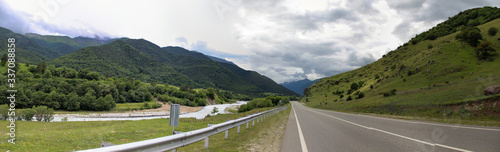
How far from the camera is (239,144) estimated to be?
27.0ft

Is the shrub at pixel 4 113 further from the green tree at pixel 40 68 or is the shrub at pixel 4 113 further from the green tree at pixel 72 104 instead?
the green tree at pixel 40 68

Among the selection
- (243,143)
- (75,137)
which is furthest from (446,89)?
(75,137)

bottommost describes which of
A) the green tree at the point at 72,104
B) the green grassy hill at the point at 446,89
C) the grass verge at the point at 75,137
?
the green tree at the point at 72,104

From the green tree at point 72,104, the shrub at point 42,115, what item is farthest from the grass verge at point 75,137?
the green tree at point 72,104

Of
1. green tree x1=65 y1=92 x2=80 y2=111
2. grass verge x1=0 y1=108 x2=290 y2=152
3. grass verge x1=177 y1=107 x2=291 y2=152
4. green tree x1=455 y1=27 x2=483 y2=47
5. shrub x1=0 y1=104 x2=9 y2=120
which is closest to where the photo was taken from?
grass verge x1=177 y1=107 x2=291 y2=152

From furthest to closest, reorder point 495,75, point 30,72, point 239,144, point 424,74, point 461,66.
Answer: point 30,72 → point 424,74 → point 461,66 → point 495,75 → point 239,144

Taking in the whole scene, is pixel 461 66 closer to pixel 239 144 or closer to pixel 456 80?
pixel 456 80

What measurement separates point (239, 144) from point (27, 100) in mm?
96331

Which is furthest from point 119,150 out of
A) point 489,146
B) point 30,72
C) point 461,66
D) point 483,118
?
point 30,72

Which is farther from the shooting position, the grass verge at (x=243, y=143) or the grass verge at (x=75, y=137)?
the grass verge at (x=75, y=137)

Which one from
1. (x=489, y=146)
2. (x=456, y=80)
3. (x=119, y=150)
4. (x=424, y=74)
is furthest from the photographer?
(x=424, y=74)

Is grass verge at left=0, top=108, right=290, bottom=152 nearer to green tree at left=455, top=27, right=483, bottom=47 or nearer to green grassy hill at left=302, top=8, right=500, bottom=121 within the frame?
green grassy hill at left=302, top=8, right=500, bottom=121

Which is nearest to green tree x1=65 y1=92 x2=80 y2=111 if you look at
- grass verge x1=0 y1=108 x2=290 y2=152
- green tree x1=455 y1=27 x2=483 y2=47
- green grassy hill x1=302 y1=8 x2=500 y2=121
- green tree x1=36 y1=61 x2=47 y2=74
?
green tree x1=36 y1=61 x2=47 y2=74

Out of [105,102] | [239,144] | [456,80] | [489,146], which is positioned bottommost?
[105,102]
